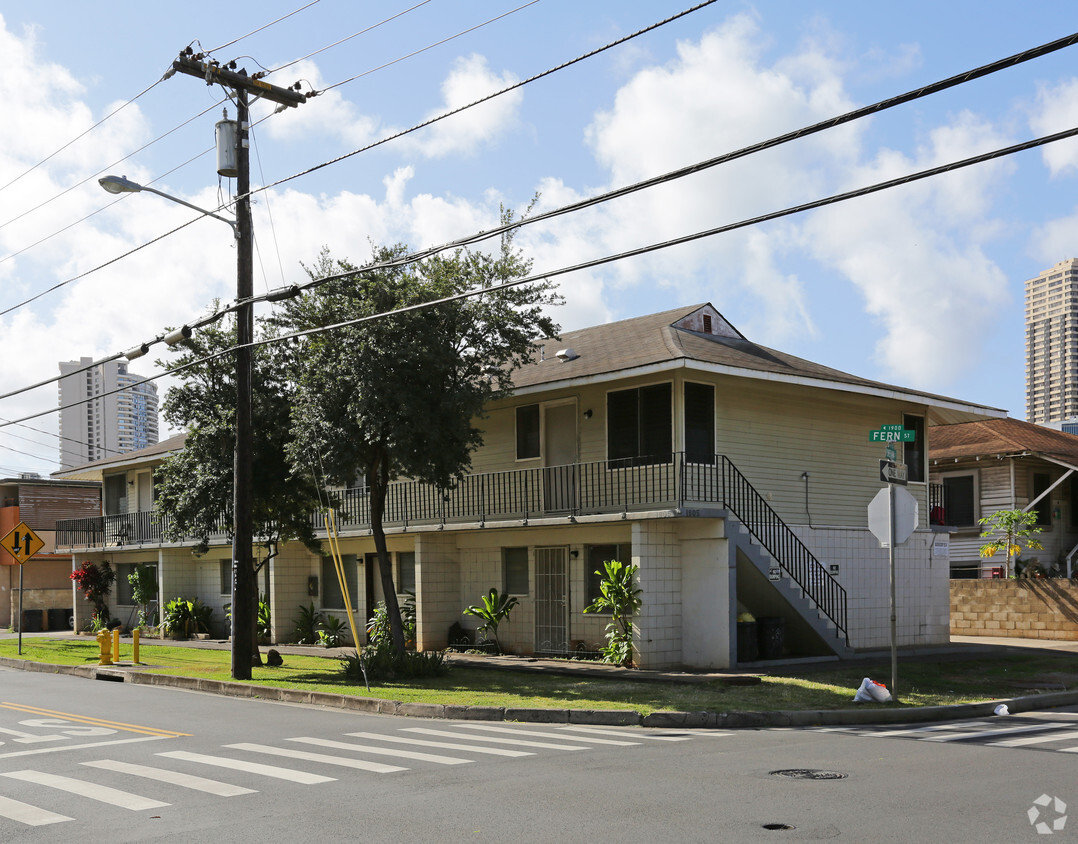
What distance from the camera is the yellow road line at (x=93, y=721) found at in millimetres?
13133

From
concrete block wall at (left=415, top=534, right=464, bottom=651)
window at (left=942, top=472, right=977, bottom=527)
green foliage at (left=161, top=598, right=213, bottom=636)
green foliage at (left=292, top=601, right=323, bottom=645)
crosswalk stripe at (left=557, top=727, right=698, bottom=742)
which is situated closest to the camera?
crosswalk stripe at (left=557, top=727, right=698, bottom=742)

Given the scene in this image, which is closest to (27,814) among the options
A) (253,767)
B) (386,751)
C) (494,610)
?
(253,767)

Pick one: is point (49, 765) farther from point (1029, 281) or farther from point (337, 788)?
point (1029, 281)

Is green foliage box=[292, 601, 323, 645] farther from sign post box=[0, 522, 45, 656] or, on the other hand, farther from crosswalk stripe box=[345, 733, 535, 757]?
crosswalk stripe box=[345, 733, 535, 757]

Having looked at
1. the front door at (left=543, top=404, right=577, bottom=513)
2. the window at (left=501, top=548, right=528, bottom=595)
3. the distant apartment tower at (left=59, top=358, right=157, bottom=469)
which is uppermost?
the distant apartment tower at (left=59, top=358, right=157, bottom=469)

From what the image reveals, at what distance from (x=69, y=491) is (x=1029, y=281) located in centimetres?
14523

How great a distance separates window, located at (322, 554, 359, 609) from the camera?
28641 mm


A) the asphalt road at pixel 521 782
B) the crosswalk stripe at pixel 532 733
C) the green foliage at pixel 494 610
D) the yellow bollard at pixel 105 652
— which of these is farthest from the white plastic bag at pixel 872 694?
the yellow bollard at pixel 105 652

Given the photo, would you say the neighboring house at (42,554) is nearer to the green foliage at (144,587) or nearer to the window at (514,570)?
the green foliage at (144,587)

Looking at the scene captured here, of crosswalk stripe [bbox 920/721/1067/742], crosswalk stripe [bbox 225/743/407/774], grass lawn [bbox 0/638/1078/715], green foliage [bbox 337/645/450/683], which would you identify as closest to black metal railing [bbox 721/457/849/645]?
grass lawn [bbox 0/638/1078/715]

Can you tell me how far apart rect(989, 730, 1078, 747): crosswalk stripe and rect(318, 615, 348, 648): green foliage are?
18.9 meters

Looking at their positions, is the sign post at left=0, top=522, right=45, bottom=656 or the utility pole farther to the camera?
the sign post at left=0, top=522, right=45, bottom=656

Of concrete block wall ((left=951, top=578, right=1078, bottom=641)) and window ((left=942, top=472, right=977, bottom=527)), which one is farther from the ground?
window ((left=942, top=472, right=977, bottom=527))

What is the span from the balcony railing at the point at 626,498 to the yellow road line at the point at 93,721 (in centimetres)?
677
